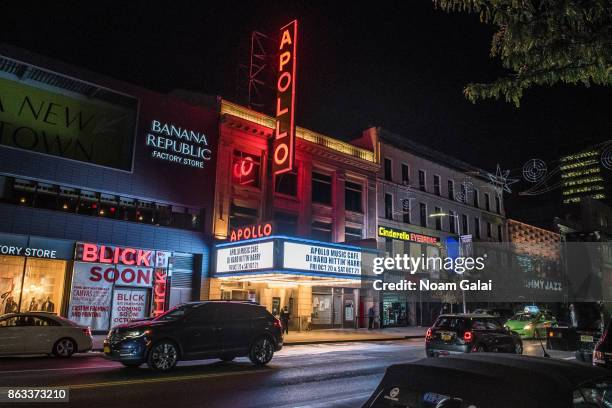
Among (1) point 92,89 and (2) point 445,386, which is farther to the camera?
(1) point 92,89

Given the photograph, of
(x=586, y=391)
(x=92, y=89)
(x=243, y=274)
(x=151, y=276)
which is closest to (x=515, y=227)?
(x=243, y=274)

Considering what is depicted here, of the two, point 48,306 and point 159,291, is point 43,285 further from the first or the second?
point 159,291

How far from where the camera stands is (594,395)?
3.72 metres

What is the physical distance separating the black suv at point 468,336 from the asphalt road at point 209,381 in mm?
1766

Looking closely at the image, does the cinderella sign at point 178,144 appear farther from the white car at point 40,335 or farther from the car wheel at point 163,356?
the car wheel at point 163,356

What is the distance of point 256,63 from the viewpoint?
33188 mm

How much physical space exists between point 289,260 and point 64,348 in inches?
425

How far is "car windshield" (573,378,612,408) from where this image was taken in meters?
3.54

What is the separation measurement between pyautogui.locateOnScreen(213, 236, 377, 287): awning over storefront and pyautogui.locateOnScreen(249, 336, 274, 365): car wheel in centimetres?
873

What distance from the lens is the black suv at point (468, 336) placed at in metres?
14.2

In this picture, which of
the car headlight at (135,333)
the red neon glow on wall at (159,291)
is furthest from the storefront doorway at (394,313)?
the car headlight at (135,333)

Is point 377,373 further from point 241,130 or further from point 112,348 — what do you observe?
point 241,130

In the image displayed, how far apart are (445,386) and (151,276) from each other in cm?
2276

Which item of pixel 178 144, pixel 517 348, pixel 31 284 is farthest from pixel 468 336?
pixel 31 284
